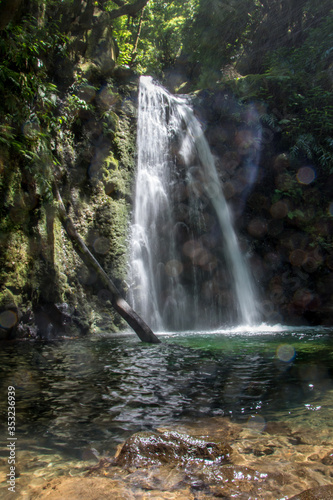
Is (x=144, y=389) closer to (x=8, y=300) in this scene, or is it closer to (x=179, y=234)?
(x=8, y=300)

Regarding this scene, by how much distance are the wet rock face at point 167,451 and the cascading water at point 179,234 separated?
6.63 metres

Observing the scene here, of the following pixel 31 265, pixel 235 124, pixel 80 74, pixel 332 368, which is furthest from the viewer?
pixel 235 124

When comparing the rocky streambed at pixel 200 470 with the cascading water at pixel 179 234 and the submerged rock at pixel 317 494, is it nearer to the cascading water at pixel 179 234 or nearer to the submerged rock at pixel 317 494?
the submerged rock at pixel 317 494

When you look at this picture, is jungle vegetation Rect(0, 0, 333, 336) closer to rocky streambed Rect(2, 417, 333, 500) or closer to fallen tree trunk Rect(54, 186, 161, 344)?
fallen tree trunk Rect(54, 186, 161, 344)

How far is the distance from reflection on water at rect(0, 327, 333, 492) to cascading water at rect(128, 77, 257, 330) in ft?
13.1

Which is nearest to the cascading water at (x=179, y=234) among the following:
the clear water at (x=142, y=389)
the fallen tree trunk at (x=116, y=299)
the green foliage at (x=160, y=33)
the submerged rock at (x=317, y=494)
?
the fallen tree trunk at (x=116, y=299)

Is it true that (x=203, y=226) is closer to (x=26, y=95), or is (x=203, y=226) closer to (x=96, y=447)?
(x=26, y=95)

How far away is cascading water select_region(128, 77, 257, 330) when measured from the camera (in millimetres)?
9523

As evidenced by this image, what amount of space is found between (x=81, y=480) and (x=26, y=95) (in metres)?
6.24

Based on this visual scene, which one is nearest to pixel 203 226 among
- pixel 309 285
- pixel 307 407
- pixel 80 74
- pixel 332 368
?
pixel 309 285

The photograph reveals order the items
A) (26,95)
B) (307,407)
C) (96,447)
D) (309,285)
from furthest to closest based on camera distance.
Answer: (309,285) → (26,95) → (307,407) → (96,447)

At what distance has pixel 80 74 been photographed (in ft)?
31.4

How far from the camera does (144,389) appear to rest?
3.36 metres

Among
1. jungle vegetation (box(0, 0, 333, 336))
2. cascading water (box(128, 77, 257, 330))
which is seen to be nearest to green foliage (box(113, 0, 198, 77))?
jungle vegetation (box(0, 0, 333, 336))
